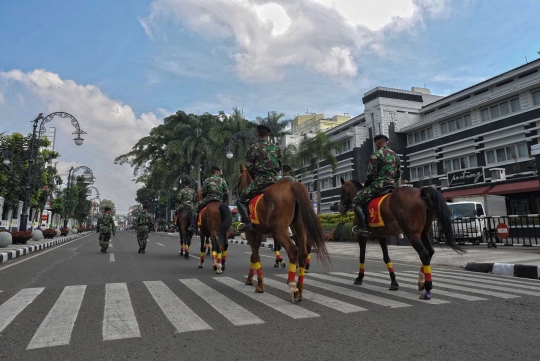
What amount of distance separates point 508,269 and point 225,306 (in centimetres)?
743

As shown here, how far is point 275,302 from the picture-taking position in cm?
511

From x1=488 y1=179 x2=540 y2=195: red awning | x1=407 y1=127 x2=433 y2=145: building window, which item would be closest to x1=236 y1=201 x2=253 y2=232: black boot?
x1=488 y1=179 x2=540 y2=195: red awning

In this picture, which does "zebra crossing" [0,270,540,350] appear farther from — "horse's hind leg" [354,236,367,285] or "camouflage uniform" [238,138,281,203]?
"camouflage uniform" [238,138,281,203]

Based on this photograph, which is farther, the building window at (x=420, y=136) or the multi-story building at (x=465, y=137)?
the building window at (x=420, y=136)

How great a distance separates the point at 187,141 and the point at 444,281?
118ft

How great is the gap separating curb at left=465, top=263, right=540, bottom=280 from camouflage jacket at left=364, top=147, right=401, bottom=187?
179 inches

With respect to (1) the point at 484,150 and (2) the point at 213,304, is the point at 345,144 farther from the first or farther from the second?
(2) the point at 213,304

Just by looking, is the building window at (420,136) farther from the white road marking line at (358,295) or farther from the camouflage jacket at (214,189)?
the white road marking line at (358,295)

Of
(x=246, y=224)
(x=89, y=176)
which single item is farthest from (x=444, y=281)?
(x=89, y=176)

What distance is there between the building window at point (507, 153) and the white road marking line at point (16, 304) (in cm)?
3264

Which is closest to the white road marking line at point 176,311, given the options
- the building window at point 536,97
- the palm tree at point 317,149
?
the palm tree at point 317,149

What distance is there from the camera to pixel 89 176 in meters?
38.3

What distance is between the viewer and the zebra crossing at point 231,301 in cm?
397

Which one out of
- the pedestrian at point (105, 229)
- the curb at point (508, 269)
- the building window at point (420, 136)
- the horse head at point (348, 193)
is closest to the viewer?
the horse head at point (348, 193)
